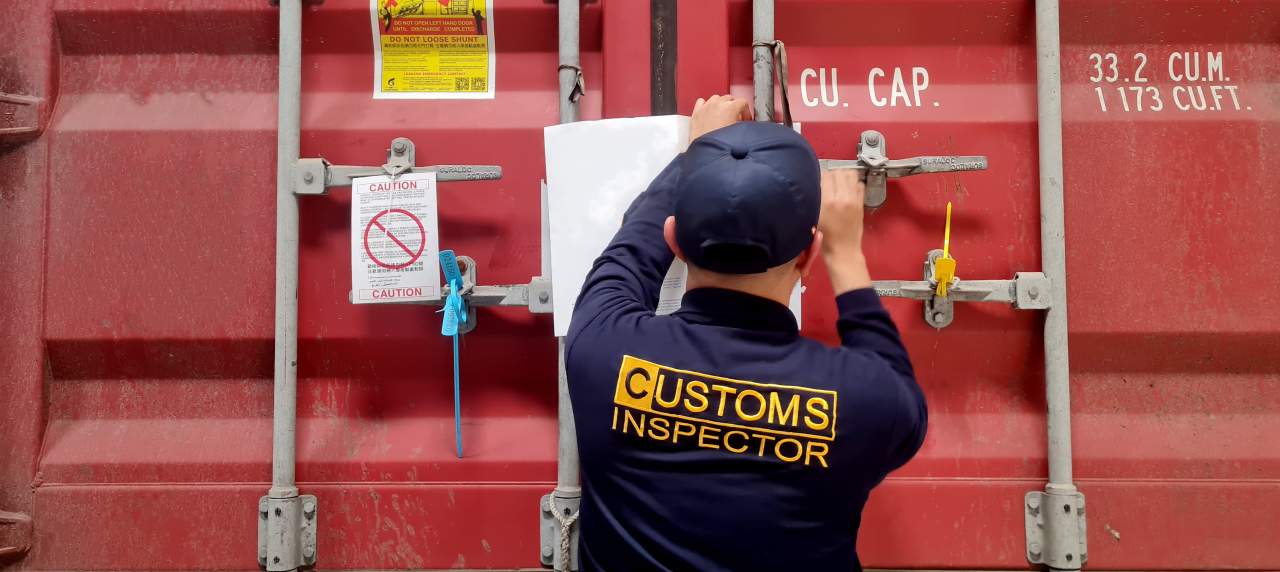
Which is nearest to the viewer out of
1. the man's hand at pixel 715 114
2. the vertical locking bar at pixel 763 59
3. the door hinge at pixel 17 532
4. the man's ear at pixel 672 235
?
the man's ear at pixel 672 235

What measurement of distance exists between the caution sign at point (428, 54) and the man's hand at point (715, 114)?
18.3 inches

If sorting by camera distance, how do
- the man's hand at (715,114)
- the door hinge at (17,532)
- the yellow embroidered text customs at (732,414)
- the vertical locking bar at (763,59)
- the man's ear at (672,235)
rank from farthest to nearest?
1. the door hinge at (17,532)
2. the vertical locking bar at (763,59)
3. the man's hand at (715,114)
4. the man's ear at (672,235)
5. the yellow embroidered text customs at (732,414)

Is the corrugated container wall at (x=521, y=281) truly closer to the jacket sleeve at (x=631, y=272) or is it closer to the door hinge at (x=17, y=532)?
the door hinge at (x=17, y=532)

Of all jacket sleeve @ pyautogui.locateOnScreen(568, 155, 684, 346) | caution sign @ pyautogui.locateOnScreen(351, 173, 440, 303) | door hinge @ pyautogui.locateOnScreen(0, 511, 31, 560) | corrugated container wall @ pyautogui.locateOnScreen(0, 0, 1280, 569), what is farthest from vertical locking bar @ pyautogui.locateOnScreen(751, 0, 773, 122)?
door hinge @ pyautogui.locateOnScreen(0, 511, 31, 560)

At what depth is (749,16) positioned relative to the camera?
1489mm

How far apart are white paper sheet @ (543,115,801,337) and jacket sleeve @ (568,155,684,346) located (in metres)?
0.13

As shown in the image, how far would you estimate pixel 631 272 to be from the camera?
3.76ft

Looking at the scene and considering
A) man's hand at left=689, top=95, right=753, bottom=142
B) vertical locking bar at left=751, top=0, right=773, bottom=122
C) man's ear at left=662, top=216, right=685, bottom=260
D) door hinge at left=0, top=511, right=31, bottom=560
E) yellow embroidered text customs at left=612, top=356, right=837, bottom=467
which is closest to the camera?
yellow embroidered text customs at left=612, top=356, right=837, bottom=467

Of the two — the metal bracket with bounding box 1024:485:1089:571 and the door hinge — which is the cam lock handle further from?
the door hinge

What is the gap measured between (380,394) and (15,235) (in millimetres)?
788

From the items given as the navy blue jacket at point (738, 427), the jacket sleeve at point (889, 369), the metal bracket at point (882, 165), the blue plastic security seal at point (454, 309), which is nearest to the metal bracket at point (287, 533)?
the blue plastic security seal at point (454, 309)

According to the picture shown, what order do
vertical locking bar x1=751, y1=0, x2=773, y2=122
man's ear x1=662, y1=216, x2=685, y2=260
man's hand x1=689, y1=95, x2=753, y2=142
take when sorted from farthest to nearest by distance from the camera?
vertical locking bar x1=751, y1=0, x2=773, y2=122 → man's hand x1=689, y1=95, x2=753, y2=142 → man's ear x1=662, y1=216, x2=685, y2=260

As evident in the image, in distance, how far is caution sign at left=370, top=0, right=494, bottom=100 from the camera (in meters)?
1.52

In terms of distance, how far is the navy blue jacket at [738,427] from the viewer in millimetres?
975
